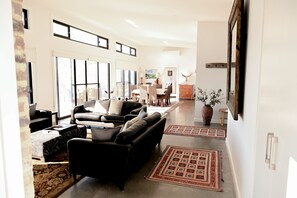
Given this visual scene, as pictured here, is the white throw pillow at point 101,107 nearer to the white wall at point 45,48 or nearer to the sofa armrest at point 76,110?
the sofa armrest at point 76,110

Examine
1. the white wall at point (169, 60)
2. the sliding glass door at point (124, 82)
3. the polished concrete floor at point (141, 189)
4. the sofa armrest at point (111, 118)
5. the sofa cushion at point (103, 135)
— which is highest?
the white wall at point (169, 60)

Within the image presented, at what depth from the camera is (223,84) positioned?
6949 millimetres

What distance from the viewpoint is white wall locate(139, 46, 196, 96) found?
13.7 metres

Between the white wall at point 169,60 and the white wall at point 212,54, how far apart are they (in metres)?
6.65

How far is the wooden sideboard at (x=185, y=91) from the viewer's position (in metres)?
13.2

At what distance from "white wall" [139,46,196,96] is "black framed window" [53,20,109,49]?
4696 millimetres

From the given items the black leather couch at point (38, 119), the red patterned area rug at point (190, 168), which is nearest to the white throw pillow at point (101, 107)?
the black leather couch at point (38, 119)

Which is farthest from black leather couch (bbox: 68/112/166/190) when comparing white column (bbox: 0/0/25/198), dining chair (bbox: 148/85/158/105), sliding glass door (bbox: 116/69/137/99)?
sliding glass door (bbox: 116/69/137/99)

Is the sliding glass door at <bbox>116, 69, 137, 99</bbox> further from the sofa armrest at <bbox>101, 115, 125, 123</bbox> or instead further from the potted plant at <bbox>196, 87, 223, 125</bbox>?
the sofa armrest at <bbox>101, 115, 125, 123</bbox>

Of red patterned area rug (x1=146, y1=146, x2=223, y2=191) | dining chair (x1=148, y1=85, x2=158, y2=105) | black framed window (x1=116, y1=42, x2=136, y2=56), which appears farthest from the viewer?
black framed window (x1=116, y1=42, x2=136, y2=56)

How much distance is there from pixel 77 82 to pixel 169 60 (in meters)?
7.44

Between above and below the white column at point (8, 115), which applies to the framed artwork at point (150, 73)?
above

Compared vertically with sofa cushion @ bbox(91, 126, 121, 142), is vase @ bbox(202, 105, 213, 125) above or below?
below

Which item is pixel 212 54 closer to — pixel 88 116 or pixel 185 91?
pixel 88 116
